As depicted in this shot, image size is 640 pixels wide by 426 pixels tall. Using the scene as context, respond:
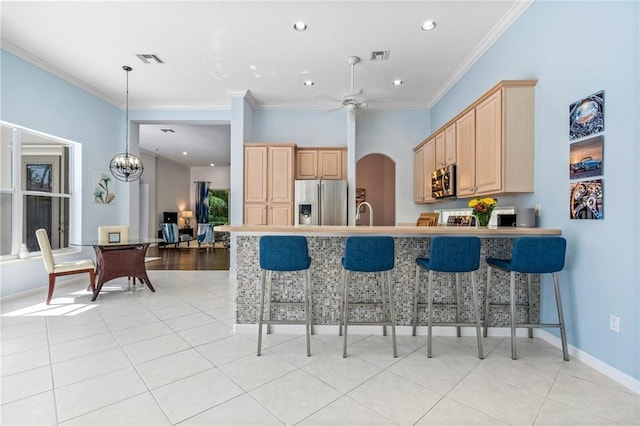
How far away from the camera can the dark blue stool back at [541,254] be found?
87.3 inches

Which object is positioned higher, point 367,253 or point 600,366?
point 367,253

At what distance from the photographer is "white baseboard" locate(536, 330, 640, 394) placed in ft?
6.15

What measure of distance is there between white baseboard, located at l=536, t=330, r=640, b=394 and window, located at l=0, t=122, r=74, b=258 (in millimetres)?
6582

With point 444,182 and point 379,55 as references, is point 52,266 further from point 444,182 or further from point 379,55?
point 444,182

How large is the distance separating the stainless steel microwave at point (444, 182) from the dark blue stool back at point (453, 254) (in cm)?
169

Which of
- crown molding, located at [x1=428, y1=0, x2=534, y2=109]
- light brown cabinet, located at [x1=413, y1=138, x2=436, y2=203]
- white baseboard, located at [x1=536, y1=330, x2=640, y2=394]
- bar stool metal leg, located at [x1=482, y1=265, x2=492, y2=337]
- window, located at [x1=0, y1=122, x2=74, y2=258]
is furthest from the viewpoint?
light brown cabinet, located at [x1=413, y1=138, x2=436, y2=203]

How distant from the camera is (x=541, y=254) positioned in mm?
2229

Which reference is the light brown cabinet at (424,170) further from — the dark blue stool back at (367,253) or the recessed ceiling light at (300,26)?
the dark blue stool back at (367,253)

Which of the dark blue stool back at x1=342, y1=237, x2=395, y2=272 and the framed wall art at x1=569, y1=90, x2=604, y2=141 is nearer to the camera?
the framed wall art at x1=569, y1=90, x2=604, y2=141

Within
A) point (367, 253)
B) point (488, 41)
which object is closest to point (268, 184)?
point (367, 253)

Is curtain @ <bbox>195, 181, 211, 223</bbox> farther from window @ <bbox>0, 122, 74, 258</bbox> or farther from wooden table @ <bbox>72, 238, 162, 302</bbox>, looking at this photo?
wooden table @ <bbox>72, 238, 162, 302</bbox>

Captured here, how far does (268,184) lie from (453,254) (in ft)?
11.7

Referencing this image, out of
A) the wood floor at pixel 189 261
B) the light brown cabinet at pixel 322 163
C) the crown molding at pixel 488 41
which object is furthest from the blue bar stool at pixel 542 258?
the wood floor at pixel 189 261

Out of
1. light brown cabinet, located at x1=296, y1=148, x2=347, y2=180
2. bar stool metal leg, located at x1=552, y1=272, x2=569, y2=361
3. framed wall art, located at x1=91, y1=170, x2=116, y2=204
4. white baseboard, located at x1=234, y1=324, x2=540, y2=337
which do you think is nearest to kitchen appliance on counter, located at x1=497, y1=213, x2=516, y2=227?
bar stool metal leg, located at x1=552, y1=272, x2=569, y2=361
